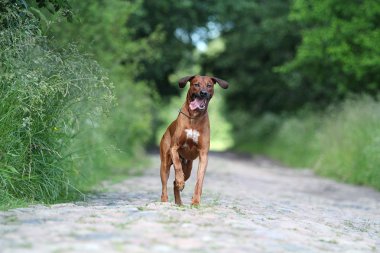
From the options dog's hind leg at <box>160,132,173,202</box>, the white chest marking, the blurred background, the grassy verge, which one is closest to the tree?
the blurred background

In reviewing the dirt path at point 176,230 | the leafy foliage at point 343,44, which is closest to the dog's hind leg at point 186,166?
the dirt path at point 176,230

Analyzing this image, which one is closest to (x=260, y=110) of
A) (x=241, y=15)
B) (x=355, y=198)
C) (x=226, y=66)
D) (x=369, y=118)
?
(x=226, y=66)

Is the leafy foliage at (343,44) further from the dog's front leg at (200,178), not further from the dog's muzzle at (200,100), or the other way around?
the dog's front leg at (200,178)

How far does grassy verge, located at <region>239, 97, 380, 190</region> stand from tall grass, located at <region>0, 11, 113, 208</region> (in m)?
8.37

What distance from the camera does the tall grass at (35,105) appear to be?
323 inches

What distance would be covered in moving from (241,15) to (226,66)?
3.75m

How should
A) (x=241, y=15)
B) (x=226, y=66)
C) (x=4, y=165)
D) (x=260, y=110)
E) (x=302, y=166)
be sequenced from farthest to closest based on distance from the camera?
(x=260, y=110) → (x=226, y=66) → (x=241, y=15) → (x=302, y=166) → (x=4, y=165)

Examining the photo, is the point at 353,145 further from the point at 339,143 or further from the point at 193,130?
the point at 193,130

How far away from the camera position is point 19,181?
27.5 feet

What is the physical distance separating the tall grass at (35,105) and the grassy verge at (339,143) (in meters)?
8.37

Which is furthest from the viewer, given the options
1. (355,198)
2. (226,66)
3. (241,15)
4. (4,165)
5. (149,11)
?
(226,66)

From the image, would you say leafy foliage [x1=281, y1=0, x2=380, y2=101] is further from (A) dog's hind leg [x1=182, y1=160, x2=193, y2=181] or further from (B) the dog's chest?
(B) the dog's chest

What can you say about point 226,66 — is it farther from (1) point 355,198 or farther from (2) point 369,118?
(1) point 355,198

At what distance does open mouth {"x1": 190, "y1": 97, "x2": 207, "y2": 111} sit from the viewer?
8.34 meters
